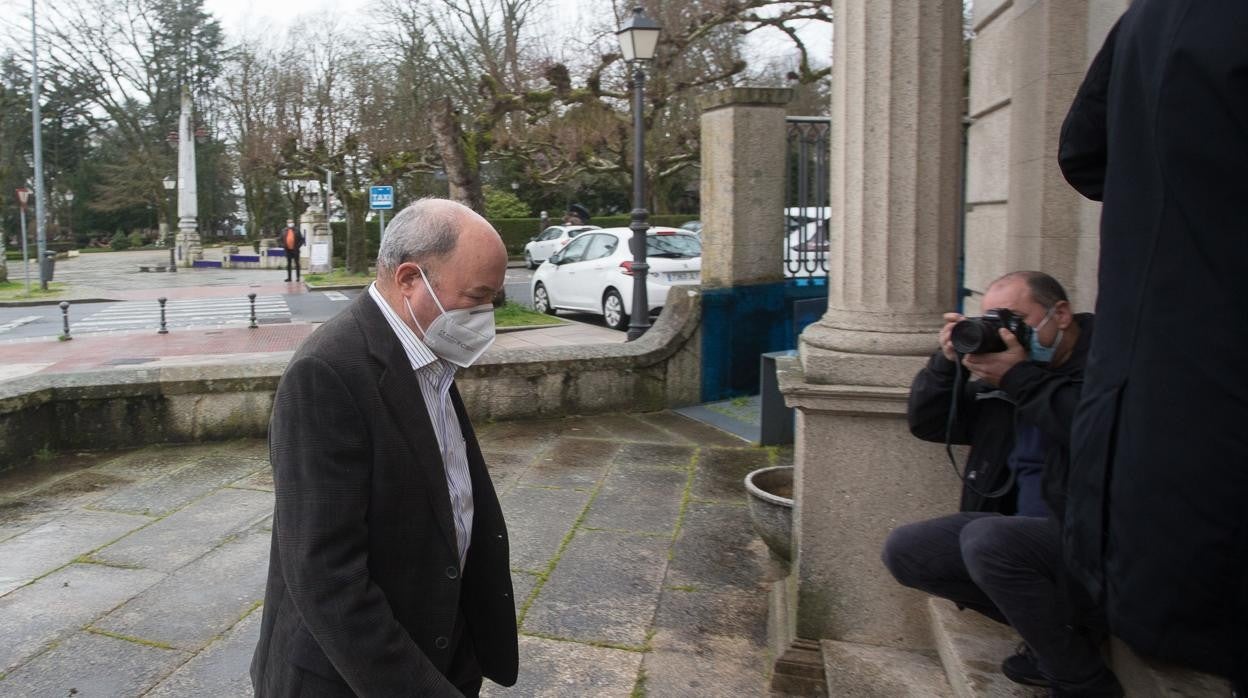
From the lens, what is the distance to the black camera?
2.62 metres

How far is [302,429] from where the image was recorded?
190 cm

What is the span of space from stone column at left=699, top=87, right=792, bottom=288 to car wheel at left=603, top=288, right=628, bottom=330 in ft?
24.4

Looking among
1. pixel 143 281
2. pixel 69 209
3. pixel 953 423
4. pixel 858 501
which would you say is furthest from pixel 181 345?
pixel 69 209

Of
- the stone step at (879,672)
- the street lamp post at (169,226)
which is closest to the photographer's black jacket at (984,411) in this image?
the stone step at (879,672)

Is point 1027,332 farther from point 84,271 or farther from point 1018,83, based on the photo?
point 84,271

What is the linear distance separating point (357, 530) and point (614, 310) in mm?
14684

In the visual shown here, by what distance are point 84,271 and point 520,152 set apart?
80.1 ft

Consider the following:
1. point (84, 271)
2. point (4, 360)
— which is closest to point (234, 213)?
point (84, 271)

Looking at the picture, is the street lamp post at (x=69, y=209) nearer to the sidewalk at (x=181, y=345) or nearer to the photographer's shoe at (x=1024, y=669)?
the sidewalk at (x=181, y=345)

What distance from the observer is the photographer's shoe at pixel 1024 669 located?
2654 millimetres

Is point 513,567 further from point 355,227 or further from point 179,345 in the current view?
point 355,227

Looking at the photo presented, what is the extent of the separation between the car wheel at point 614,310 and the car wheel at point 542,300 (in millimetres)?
2445

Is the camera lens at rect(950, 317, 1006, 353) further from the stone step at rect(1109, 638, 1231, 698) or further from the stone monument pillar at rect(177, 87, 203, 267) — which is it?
the stone monument pillar at rect(177, 87, 203, 267)

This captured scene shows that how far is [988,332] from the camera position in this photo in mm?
2621
